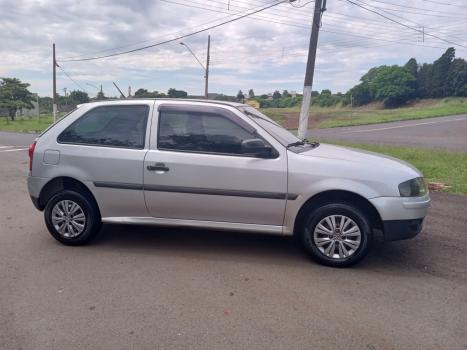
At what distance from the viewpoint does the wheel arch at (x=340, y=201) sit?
14.4ft

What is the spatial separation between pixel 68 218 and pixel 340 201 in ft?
10.0

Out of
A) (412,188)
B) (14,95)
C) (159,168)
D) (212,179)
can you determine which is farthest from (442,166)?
(14,95)

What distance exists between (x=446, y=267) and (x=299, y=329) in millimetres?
2122

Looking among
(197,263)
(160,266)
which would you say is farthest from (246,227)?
(160,266)

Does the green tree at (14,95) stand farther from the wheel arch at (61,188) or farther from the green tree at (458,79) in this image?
the green tree at (458,79)

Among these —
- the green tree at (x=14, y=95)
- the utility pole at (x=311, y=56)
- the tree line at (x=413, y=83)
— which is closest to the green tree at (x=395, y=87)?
the tree line at (x=413, y=83)

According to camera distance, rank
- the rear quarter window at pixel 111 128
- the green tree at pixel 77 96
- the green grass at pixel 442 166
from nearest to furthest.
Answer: the rear quarter window at pixel 111 128 → the green grass at pixel 442 166 → the green tree at pixel 77 96

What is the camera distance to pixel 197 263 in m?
4.46

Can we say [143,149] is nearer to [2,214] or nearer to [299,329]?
[299,329]

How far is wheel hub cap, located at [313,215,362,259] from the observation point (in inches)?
171

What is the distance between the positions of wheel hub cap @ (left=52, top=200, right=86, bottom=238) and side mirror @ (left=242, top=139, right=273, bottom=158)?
2056 mm

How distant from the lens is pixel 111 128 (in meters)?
4.90

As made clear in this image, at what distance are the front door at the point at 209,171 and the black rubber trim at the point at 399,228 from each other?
1058 mm

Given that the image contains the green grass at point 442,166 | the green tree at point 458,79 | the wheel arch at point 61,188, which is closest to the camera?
the wheel arch at point 61,188
